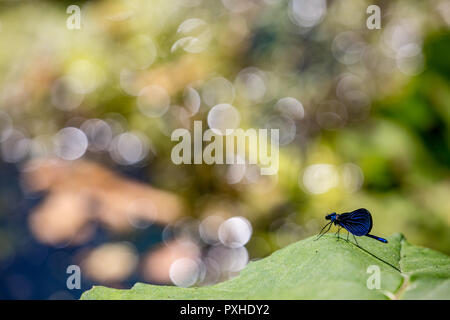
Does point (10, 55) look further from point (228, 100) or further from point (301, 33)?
point (301, 33)

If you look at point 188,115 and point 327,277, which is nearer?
point 327,277

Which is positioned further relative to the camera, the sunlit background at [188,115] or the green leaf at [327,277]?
the sunlit background at [188,115]

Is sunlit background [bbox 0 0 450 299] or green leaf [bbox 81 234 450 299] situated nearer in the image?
green leaf [bbox 81 234 450 299]

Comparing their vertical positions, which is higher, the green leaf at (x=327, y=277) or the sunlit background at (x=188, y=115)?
the sunlit background at (x=188, y=115)

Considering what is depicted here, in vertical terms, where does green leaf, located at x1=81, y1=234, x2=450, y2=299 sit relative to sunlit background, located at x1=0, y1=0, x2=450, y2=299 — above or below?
below

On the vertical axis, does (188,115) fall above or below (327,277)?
above
